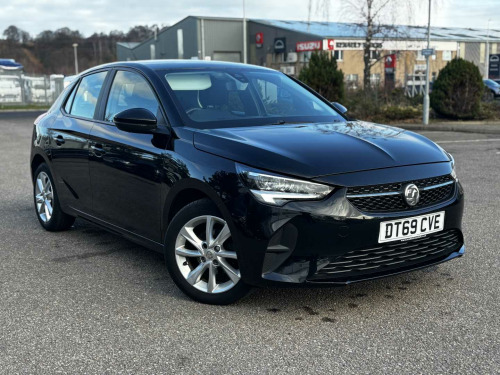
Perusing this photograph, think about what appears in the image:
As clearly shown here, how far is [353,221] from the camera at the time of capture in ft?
11.9

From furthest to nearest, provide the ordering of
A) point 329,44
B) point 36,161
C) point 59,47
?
1. point 59,47
2. point 329,44
3. point 36,161

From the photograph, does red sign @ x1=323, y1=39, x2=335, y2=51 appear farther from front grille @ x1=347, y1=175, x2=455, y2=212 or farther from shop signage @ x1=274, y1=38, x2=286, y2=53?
front grille @ x1=347, y1=175, x2=455, y2=212

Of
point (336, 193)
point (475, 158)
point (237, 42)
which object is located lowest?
point (475, 158)

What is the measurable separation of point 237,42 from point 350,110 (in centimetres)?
4104

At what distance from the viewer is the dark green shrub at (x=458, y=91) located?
21.6m

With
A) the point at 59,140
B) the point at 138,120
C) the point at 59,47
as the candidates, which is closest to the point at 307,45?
the point at 59,140

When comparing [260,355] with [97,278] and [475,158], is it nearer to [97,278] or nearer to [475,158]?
[97,278]

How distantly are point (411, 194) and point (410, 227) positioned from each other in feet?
0.64

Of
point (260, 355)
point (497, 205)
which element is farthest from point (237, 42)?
point (260, 355)

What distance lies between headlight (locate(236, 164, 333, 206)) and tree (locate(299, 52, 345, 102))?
1883 centimetres

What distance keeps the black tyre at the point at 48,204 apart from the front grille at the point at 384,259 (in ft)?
10.7

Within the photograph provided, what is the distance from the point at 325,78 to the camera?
2212cm

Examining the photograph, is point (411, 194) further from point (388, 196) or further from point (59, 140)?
point (59, 140)

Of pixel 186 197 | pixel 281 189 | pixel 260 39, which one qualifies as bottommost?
pixel 186 197
